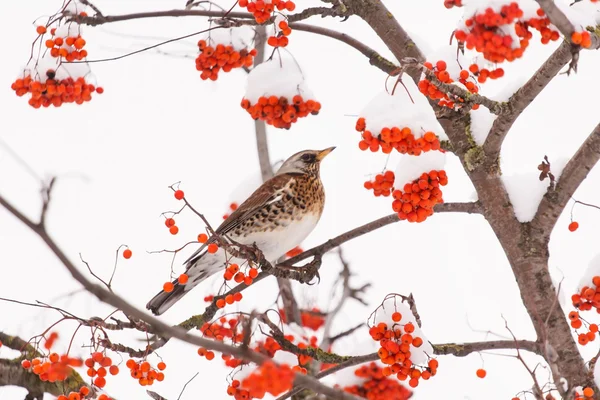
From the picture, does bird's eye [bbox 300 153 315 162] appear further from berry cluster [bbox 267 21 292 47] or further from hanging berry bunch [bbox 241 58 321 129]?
berry cluster [bbox 267 21 292 47]

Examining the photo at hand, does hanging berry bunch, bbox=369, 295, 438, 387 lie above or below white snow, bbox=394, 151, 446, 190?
below

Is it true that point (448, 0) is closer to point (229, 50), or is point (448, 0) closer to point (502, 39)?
Answer: point (502, 39)

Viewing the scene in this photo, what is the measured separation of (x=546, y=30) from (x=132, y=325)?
Result: 164 cm

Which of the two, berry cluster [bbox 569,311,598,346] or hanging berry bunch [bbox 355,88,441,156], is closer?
hanging berry bunch [bbox 355,88,441,156]

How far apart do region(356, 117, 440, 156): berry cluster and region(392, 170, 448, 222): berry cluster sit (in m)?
0.21

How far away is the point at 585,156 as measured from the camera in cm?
267

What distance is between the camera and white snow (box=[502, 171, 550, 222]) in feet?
9.07

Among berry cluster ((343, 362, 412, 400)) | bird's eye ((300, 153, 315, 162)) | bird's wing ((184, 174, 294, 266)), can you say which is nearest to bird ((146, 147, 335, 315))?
bird's wing ((184, 174, 294, 266))

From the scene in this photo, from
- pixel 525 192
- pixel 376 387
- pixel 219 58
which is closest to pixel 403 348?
pixel 376 387

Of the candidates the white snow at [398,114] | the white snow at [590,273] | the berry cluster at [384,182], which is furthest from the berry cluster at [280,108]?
the white snow at [590,273]

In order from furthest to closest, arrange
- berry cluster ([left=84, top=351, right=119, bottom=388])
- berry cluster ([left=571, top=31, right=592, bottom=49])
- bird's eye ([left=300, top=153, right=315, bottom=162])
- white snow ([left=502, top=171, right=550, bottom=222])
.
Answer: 1. bird's eye ([left=300, top=153, right=315, bottom=162])
2. white snow ([left=502, top=171, right=550, bottom=222])
3. berry cluster ([left=84, top=351, right=119, bottom=388])
4. berry cluster ([left=571, top=31, right=592, bottom=49])

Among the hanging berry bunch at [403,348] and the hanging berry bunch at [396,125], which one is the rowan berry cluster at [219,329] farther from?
the hanging berry bunch at [396,125]

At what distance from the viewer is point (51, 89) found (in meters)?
3.23

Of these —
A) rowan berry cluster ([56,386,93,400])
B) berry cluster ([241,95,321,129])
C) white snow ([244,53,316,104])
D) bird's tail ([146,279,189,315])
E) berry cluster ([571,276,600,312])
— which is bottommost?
berry cluster ([571,276,600,312])
